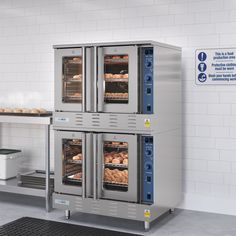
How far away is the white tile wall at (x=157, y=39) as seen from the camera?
209 inches

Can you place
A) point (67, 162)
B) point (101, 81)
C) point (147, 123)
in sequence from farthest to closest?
1. point (67, 162)
2. point (101, 81)
3. point (147, 123)

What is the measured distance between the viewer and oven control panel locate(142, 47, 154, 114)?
461cm

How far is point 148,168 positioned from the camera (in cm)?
468

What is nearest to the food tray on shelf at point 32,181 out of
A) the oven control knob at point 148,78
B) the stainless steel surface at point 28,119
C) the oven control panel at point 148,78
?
the stainless steel surface at point 28,119

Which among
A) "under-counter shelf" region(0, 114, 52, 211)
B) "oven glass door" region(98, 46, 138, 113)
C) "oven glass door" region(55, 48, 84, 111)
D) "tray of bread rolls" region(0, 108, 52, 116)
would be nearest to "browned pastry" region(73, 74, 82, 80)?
"oven glass door" region(55, 48, 84, 111)

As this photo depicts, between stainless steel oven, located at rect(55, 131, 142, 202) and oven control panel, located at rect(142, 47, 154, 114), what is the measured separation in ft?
1.19

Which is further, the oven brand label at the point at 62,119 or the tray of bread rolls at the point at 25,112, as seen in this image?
the tray of bread rolls at the point at 25,112

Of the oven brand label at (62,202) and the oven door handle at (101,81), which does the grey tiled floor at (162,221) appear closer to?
the oven brand label at (62,202)

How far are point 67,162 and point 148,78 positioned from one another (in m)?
1.41

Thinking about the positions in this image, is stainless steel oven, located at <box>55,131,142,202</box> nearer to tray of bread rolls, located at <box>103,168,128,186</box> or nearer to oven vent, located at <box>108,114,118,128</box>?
tray of bread rolls, located at <box>103,168,128,186</box>

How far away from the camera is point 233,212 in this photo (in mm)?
5250

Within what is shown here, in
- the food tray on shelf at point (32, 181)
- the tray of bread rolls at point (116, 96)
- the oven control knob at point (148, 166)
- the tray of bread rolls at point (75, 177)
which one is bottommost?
the food tray on shelf at point (32, 181)

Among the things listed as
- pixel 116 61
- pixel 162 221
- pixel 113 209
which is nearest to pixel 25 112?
pixel 116 61

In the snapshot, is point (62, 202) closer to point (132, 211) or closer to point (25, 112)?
point (132, 211)
